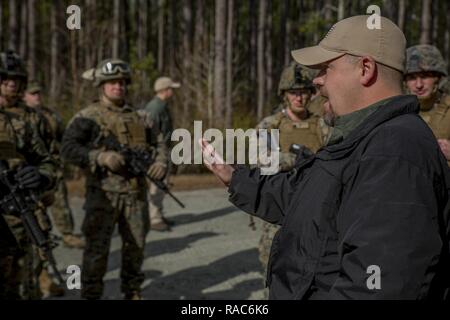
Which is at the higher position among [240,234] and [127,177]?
[127,177]

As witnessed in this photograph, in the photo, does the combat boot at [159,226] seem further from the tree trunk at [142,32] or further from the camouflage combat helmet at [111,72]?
the tree trunk at [142,32]

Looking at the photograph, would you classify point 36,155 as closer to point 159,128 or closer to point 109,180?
point 109,180

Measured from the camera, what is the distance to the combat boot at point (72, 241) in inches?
308

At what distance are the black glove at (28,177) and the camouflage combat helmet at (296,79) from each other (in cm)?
218

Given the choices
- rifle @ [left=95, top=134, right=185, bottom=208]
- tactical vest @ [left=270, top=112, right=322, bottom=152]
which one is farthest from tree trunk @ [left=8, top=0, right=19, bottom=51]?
tactical vest @ [left=270, top=112, right=322, bottom=152]

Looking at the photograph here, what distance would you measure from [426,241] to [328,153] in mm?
446

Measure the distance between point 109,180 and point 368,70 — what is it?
12.5ft

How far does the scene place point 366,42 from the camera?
189 cm

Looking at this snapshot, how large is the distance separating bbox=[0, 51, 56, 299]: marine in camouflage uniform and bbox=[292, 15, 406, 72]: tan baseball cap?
9.64 ft

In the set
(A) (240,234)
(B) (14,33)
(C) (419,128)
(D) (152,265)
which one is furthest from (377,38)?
(B) (14,33)

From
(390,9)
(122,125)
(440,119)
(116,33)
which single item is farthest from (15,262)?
(390,9)

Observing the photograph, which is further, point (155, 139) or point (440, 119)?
point (155, 139)
